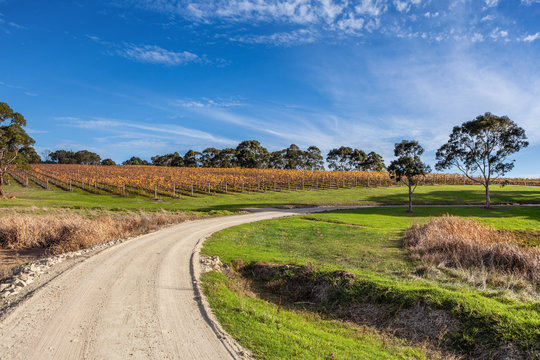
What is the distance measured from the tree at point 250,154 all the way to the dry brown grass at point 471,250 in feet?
317

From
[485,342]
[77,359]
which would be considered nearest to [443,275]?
[485,342]

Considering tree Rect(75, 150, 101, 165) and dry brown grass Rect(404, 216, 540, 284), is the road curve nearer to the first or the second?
dry brown grass Rect(404, 216, 540, 284)

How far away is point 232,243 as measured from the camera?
61.4 ft

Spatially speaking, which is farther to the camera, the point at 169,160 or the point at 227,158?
the point at 169,160

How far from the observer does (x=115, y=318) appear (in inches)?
309

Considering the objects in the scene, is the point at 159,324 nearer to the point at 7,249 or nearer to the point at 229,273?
the point at 229,273

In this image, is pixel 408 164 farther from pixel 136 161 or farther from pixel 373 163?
pixel 136 161

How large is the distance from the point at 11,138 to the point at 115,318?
176 feet

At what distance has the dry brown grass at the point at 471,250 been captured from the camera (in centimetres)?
1324

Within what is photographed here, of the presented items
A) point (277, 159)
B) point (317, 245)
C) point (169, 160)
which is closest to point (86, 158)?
point (169, 160)

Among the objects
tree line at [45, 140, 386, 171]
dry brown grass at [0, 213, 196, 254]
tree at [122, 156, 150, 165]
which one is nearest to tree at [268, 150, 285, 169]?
tree line at [45, 140, 386, 171]

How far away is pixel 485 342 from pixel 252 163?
364 feet

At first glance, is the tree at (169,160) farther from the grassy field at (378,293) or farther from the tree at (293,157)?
the grassy field at (378,293)

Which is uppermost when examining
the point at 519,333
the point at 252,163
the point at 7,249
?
the point at 252,163
